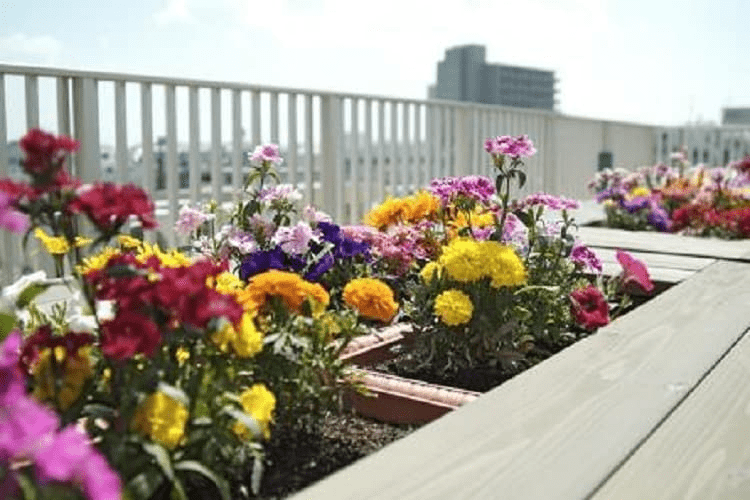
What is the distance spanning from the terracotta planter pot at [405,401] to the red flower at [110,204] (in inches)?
28.6

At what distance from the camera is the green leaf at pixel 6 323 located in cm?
106

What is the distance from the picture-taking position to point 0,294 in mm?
1046

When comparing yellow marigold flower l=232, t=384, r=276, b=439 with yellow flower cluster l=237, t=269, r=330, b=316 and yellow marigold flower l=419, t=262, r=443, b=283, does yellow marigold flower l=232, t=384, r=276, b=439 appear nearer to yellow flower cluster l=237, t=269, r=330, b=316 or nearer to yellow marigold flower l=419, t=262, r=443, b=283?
yellow flower cluster l=237, t=269, r=330, b=316

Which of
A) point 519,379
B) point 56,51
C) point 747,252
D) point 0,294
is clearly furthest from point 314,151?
point 0,294

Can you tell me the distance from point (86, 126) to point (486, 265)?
2100 millimetres

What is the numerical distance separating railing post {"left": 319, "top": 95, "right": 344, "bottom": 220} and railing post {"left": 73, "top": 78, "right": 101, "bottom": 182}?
63.4 inches

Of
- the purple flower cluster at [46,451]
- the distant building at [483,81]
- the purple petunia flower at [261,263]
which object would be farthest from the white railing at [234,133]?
the distant building at [483,81]

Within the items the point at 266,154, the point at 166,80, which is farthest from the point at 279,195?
the point at 166,80

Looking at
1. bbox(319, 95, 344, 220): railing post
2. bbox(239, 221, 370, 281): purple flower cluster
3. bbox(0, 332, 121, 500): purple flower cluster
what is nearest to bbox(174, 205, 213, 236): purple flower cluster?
bbox(239, 221, 370, 281): purple flower cluster

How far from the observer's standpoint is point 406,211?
2594 millimetres

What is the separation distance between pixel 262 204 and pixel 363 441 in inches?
34.4

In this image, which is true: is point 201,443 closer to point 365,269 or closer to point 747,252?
point 365,269

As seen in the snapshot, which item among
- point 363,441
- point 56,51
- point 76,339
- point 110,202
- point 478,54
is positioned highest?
point 478,54

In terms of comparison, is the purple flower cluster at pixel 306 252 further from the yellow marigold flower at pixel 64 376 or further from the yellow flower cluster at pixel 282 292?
the yellow marigold flower at pixel 64 376
